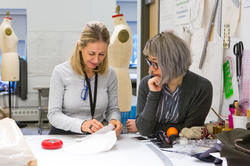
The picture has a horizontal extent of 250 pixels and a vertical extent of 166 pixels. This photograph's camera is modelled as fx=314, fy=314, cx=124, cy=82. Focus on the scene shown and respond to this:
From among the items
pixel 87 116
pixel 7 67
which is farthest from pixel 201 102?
pixel 7 67

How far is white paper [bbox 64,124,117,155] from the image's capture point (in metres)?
1.60

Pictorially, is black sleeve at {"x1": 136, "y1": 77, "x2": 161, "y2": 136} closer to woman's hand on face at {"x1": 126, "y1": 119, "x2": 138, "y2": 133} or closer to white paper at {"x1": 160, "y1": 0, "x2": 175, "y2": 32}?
woman's hand on face at {"x1": 126, "y1": 119, "x2": 138, "y2": 133}

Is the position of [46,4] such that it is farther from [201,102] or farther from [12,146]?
[12,146]

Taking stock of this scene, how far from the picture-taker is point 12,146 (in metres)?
1.01

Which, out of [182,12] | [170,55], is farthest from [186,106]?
[182,12]

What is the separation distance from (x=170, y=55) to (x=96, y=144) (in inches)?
26.9

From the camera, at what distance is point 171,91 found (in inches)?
78.1

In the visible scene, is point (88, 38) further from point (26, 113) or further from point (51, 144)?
point (26, 113)

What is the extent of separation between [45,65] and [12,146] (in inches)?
206

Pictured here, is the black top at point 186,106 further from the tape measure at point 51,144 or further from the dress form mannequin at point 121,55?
the dress form mannequin at point 121,55

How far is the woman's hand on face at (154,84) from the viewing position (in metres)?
1.90

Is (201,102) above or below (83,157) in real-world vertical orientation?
above

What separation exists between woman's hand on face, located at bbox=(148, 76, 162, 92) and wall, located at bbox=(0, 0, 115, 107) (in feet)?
14.3

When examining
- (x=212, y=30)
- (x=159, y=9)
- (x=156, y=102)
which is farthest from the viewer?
(x=159, y=9)
